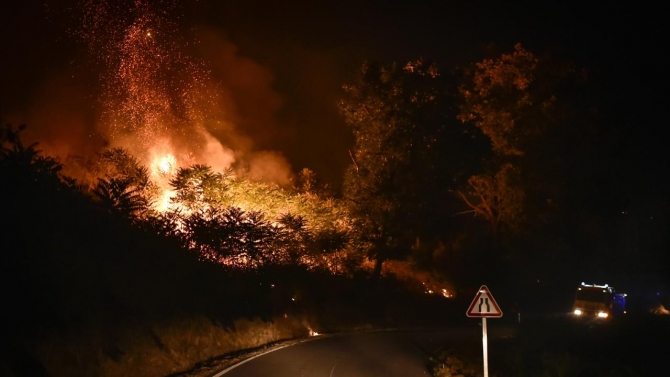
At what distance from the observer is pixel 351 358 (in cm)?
1939

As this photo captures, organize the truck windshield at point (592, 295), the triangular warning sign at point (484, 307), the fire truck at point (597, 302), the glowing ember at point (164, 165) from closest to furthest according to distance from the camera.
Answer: the triangular warning sign at point (484, 307) < the glowing ember at point (164, 165) < the fire truck at point (597, 302) < the truck windshield at point (592, 295)

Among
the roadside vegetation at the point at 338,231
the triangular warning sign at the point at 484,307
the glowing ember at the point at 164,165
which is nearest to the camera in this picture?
the triangular warning sign at the point at 484,307

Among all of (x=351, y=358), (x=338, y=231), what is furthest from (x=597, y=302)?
(x=351, y=358)

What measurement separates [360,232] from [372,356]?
1899 centimetres

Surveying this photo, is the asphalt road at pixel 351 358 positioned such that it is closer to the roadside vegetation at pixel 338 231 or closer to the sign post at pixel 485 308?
the roadside vegetation at pixel 338 231

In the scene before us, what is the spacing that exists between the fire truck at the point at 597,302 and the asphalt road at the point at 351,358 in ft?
35.1

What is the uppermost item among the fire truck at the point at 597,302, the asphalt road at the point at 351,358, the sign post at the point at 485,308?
the fire truck at the point at 597,302

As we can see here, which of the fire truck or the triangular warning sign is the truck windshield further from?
the triangular warning sign

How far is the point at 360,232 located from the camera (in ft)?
128

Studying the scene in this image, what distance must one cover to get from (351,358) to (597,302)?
20.6 m

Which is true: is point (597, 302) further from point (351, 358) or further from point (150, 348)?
point (150, 348)

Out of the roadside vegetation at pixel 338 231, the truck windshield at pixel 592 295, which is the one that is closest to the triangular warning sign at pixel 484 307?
the roadside vegetation at pixel 338 231

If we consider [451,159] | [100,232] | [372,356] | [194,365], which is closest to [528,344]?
[372,356]

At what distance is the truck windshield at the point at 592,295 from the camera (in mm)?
35125
